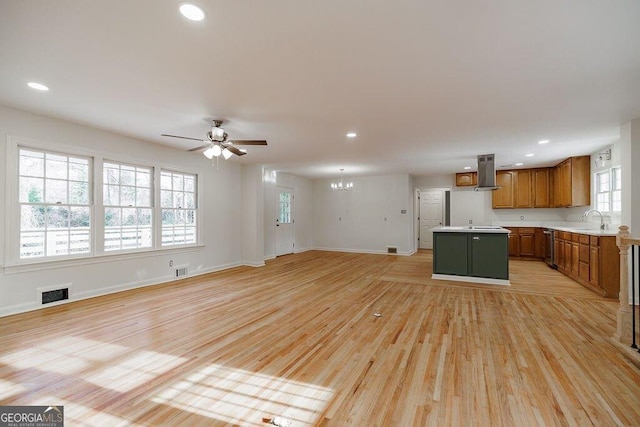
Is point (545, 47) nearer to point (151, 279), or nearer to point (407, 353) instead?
point (407, 353)

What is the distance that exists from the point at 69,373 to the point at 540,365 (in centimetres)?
396

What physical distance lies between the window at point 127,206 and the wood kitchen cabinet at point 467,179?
813 centimetres

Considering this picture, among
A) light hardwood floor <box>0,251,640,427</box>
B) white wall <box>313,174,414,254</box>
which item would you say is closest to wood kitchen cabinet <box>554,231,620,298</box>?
Answer: light hardwood floor <box>0,251,640,427</box>

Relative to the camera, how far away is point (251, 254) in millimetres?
7246

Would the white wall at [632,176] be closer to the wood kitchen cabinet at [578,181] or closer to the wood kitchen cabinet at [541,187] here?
the wood kitchen cabinet at [578,181]

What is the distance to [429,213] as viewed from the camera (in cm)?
1016

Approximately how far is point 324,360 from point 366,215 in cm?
725

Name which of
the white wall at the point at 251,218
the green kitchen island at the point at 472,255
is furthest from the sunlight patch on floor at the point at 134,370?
the green kitchen island at the point at 472,255

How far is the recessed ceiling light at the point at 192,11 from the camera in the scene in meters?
1.78

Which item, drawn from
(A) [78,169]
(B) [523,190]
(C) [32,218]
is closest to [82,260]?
(C) [32,218]

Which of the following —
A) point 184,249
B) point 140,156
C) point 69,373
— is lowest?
point 69,373

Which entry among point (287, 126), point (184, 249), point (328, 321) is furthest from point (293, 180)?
Result: point (328, 321)

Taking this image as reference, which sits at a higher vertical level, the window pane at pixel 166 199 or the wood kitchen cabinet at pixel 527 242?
the window pane at pixel 166 199

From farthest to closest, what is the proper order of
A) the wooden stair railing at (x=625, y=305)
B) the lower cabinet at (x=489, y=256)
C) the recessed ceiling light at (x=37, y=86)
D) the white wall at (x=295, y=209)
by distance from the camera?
the white wall at (x=295, y=209) < the lower cabinet at (x=489, y=256) < the recessed ceiling light at (x=37, y=86) < the wooden stair railing at (x=625, y=305)
